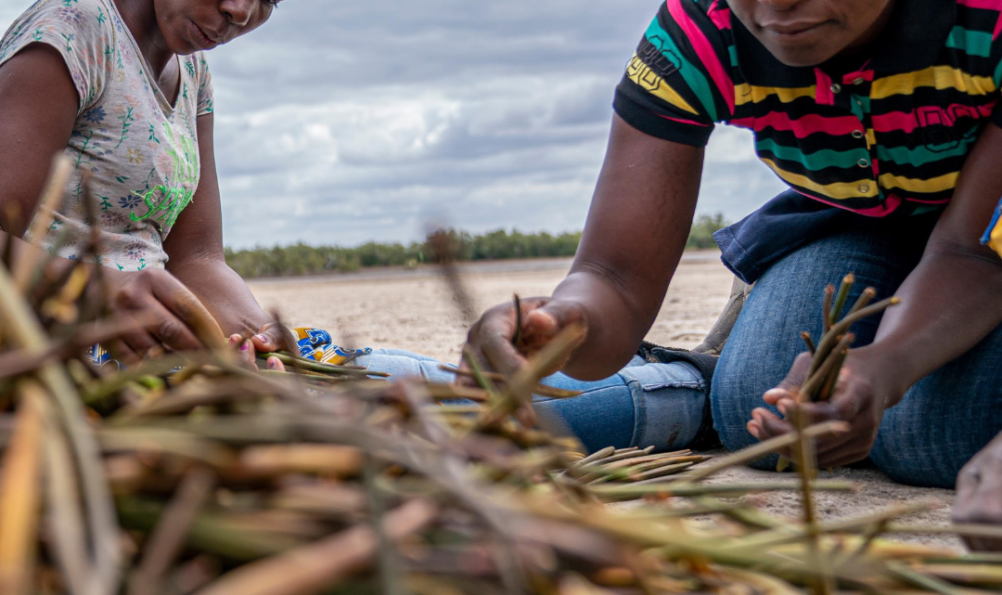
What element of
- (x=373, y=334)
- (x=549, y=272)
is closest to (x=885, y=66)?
(x=373, y=334)

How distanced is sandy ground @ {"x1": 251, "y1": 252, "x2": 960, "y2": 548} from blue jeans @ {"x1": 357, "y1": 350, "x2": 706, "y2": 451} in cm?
33

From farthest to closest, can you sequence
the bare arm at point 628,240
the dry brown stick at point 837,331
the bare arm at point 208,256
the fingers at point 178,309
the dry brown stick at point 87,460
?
the bare arm at point 208,256
the bare arm at point 628,240
the fingers at point 178,309
the dry brown stick at point 837,331
the dry brown stick at point 87,460

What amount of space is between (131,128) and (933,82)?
1.86 metres

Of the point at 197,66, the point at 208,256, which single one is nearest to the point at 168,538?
the point at 208,256

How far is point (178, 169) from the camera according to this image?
2.25m

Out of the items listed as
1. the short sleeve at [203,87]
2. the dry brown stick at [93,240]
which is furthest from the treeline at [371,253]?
the dry brown stick at [93,240]

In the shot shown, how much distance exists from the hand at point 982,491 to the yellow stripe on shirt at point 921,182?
93cm

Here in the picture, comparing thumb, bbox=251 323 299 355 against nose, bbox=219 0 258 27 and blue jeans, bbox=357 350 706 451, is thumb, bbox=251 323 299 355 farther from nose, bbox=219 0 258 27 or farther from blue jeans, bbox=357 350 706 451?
nose, bbox=219 0 258 27

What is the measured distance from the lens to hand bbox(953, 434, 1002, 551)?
2.93 feet

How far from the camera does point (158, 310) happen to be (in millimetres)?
1050

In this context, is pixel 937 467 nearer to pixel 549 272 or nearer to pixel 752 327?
pixel 752 327

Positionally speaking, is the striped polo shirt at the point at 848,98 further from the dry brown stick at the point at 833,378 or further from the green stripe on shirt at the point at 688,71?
the dry brown stick at the point at 833,378

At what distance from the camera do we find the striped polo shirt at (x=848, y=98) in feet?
5.37

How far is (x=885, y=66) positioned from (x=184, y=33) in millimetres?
1658
